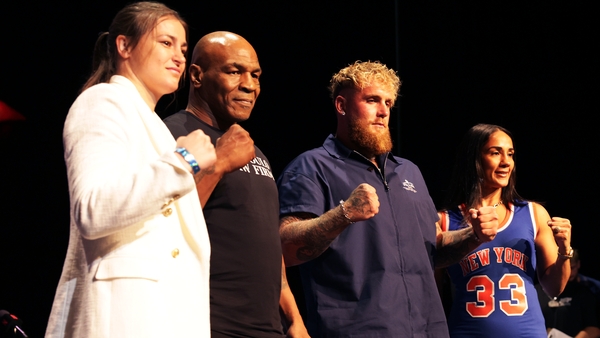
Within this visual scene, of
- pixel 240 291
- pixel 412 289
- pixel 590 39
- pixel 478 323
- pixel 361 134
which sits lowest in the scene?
pixel 478 323

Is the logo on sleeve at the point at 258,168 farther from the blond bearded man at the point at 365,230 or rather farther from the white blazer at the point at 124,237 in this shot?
the white blazer at the point at 124,237

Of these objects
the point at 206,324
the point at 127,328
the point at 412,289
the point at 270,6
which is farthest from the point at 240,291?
the point at 270,6

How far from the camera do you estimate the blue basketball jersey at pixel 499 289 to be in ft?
7.87

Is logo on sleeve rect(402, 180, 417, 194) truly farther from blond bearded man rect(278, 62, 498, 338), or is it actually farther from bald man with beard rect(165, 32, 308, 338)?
bald man with beard rect(165, 32, 308, 338)

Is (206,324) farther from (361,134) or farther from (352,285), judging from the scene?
(361,134)

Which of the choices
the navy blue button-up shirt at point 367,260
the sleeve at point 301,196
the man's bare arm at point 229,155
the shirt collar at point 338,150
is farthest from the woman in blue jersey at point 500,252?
the man's bare arm at point 229,155

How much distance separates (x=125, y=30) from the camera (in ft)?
4.47

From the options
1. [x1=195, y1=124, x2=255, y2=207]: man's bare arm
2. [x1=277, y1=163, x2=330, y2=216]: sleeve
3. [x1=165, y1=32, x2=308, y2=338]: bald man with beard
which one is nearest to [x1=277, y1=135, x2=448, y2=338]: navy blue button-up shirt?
[x1=277, y1=163, x2=330, y2=216]: sleeve

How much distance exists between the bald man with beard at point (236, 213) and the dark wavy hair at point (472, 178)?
3.76 feet

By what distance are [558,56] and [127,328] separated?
149 inches

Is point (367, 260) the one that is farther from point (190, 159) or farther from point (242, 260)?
point (190, 159)

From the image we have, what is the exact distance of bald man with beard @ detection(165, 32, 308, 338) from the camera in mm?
1444

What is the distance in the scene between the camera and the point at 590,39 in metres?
4.23

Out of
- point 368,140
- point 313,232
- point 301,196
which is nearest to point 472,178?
point 368,140
